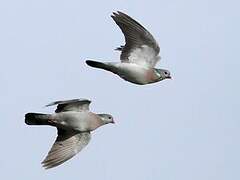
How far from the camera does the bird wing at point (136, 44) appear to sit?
23.0 meters

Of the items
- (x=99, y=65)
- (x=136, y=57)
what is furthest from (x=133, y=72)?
(x=99, y=65)

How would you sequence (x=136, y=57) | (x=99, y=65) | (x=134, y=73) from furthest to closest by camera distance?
(x=136, y=57), (x=134, y=73), (x=99, y=65)

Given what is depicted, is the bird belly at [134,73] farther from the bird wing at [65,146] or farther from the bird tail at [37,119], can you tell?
the bird tail at [37,119]

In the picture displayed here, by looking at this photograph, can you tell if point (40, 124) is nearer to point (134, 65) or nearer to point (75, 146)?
point (75, 146)

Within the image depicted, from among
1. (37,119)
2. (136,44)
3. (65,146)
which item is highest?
(136,44)

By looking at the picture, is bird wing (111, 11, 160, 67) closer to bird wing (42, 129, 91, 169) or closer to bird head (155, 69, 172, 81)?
bird head (155, 69, 172, 81)

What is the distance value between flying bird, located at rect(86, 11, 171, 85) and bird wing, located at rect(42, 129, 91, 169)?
181 centimetres

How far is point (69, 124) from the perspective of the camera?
75.0ft

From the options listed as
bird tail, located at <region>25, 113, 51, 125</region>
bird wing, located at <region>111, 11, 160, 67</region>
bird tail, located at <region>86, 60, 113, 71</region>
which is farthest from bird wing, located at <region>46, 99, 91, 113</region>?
bird wing, located at <region>111, 11, 160, 67</region>

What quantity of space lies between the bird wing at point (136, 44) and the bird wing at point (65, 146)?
2336 mm

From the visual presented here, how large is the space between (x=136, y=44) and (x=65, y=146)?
3220 millimetres

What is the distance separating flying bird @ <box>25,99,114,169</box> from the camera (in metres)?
22.8

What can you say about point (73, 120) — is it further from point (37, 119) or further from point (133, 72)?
point (133, 72)

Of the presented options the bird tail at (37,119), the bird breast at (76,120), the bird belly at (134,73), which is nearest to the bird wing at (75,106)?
the bird breast at (76,120)
